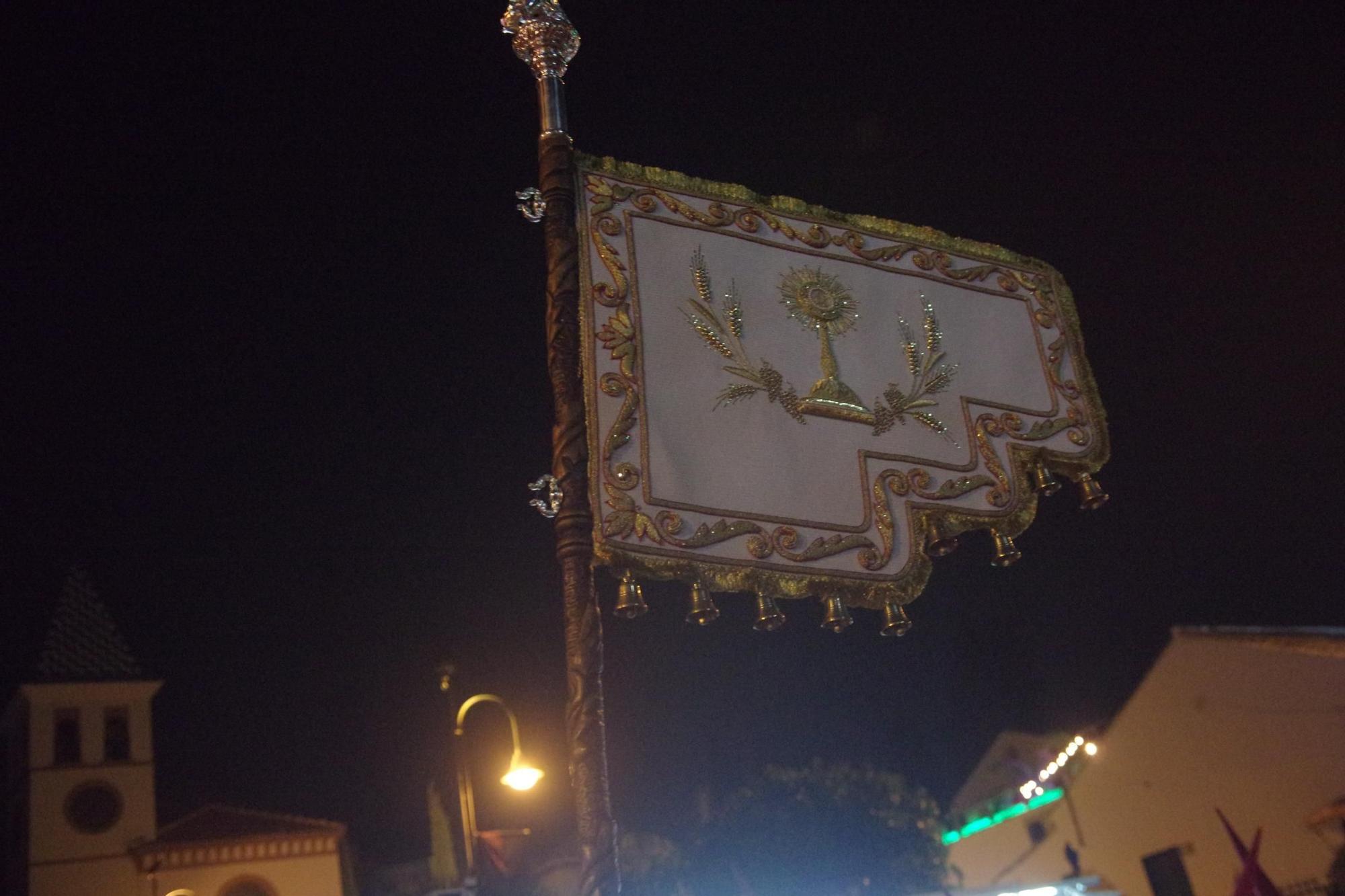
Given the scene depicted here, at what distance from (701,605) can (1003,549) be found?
2.96ft

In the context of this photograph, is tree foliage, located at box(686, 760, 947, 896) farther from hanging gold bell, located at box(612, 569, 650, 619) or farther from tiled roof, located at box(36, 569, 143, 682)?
hanging gold bell, located at box(612, 569, 650, 619)

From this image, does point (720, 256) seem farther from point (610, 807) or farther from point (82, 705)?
point (82, 705)

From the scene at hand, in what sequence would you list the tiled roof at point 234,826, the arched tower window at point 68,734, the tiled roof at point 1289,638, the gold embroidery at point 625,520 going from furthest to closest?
the arched tower window at point 68,734 → the tiled roof at point 234,826 → the tiled roof at point 1289,638 → the gold embroidery at point 625,520

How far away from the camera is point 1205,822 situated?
13617 millimetres

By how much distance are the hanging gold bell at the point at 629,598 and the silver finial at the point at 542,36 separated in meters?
1.29

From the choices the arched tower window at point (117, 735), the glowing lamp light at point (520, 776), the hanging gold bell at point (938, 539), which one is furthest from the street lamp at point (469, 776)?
the arched tower window at point (117, 735)

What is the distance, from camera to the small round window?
16.1m

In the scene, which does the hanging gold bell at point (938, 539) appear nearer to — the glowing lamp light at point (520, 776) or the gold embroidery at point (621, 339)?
the gold embroidery at point (621, 339)

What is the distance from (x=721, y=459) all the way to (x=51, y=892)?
1650 centimetres

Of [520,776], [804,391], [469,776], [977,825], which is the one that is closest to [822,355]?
[804,391]

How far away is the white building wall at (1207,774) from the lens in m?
12.2

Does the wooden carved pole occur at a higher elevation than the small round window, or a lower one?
lower

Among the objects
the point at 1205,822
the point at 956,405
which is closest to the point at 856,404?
the point at 956,405

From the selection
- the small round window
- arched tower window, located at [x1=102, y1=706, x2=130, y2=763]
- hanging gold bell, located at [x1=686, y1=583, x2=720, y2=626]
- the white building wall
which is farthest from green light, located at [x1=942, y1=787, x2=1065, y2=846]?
hanging gold bell, located at [x1=686, y1=583, x2=720, y2=626]
